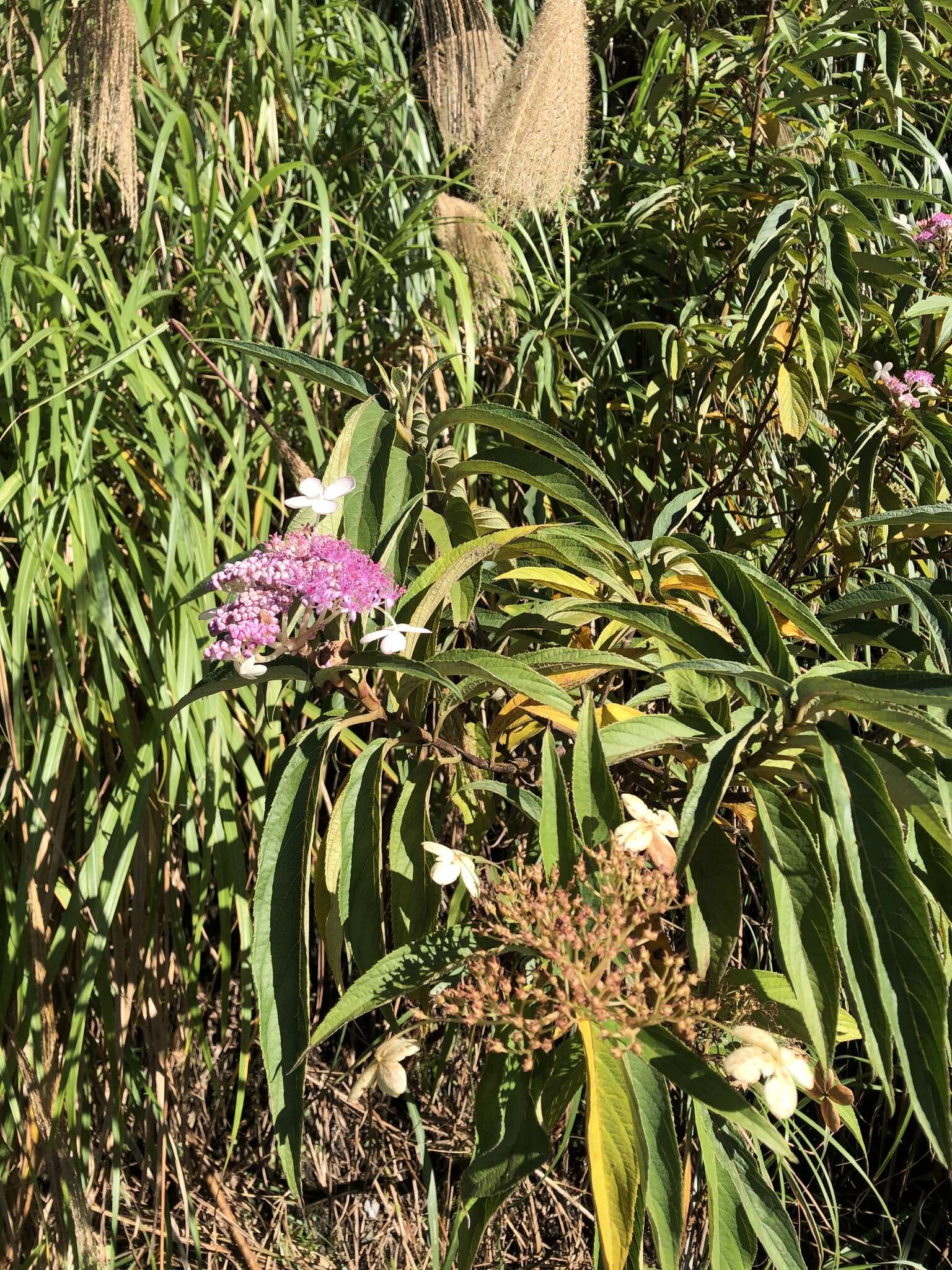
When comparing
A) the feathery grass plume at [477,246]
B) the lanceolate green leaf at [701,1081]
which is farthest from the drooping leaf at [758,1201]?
the feathery grass plume at [477,246]

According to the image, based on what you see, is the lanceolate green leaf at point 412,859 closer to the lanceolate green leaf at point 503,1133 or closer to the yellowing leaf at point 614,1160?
the lanceolate green leaf at point 503,1133

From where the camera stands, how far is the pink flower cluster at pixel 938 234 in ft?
4.52

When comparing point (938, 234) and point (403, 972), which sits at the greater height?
point (938, 234)

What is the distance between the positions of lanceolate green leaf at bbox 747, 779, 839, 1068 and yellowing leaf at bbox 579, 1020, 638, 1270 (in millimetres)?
138

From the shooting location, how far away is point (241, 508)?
1.67 metres

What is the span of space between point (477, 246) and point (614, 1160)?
4.94ft

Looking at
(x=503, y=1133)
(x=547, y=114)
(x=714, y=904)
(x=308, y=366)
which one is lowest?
(x=503, y=1133)

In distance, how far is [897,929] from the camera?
2.13 feet

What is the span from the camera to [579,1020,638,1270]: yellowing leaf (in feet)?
2.15

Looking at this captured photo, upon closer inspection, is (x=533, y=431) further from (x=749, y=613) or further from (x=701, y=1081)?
(x=701, y=1081)

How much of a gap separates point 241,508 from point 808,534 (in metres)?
0.91

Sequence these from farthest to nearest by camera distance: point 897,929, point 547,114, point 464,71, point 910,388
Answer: point 464,71, point 547,114, point 910,388, point 897,929

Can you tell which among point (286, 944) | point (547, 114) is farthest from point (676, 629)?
point (547, 114)

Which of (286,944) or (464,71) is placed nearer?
(286,944)
